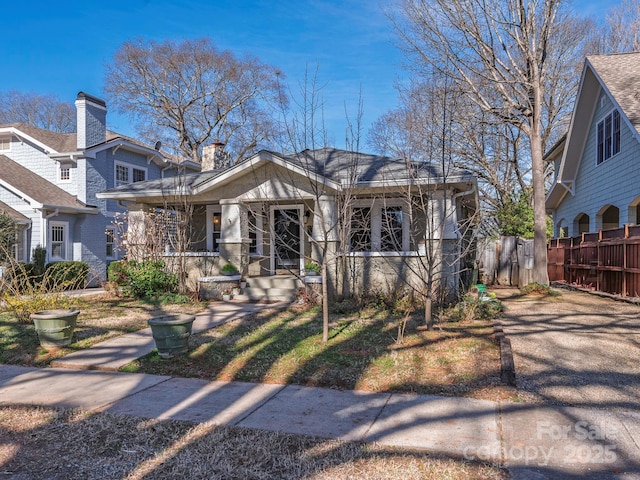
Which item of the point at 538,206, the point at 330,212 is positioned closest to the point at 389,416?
the point at 330,212

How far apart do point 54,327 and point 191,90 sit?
25226 millimetres

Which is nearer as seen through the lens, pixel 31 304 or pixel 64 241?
pixel 31 304

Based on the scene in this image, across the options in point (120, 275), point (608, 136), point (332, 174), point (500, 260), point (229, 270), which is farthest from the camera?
point (500, 260)

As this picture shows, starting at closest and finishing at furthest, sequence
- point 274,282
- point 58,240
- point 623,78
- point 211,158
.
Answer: point 274,282, point 623,78, point 211,158, point 58,240

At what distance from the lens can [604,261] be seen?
11773 mm

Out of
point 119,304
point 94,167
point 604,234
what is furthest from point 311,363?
point 94,167

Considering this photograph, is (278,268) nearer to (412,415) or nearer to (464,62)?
(464,62)

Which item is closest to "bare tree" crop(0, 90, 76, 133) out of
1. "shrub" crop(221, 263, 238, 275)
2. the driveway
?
"shrub" crop(221, 263, 238, 275)

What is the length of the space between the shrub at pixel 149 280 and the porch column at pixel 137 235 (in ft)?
1.39

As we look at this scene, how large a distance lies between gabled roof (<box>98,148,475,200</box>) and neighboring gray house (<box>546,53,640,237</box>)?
5160mm

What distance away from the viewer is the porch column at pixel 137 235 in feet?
40.8

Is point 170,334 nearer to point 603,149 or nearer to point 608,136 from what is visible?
point 608,136

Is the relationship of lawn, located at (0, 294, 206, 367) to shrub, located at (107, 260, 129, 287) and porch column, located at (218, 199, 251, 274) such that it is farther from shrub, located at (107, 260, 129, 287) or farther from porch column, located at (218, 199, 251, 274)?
porch column, located at (218, 199, 251, 274)

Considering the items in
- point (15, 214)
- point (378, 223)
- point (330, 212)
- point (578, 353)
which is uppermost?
point (15, 214)
